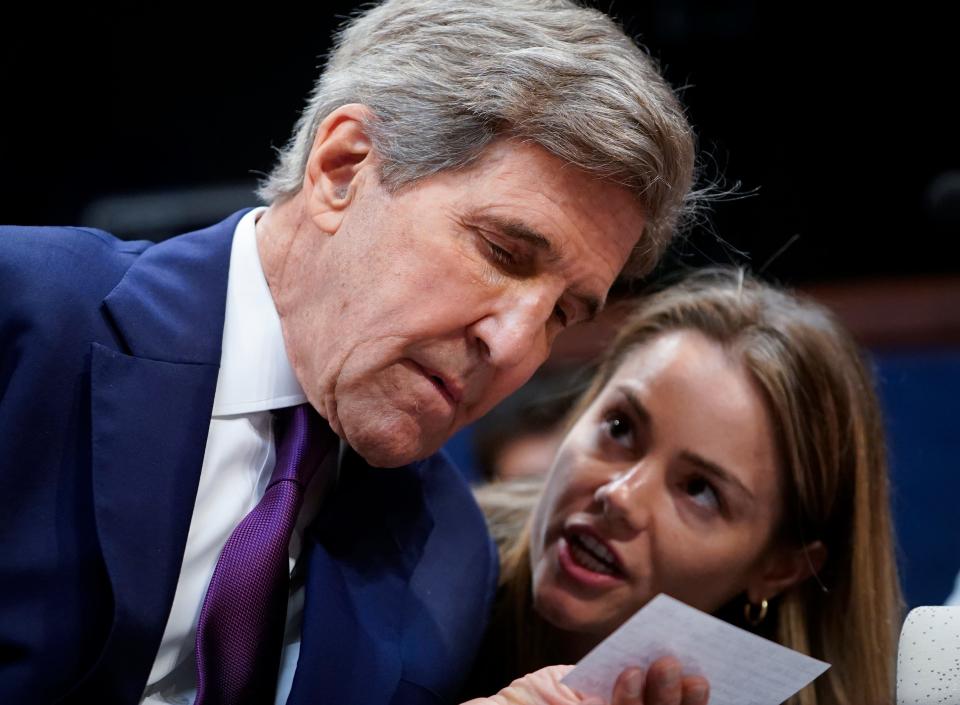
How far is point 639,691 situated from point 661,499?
0.51m

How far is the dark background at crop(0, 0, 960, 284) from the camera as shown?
262 cm

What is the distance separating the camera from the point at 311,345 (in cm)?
121

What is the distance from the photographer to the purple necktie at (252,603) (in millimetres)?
1121

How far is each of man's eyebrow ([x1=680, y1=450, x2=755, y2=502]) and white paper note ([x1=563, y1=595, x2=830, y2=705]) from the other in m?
0.49

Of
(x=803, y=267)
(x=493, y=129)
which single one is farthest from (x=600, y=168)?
(x=803, y=267)

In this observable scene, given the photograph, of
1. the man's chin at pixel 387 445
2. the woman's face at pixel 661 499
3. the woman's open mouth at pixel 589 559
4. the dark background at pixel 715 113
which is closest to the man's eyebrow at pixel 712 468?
the woman's face at pixel 661 499

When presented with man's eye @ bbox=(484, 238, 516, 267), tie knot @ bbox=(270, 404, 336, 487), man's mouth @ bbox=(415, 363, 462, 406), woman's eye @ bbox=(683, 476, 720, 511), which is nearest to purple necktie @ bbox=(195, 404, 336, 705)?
tie knot @ bbox=(270, 404, 336, 487)

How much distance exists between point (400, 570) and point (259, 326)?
1.08 ft

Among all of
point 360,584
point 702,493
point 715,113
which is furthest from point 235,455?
point 715,113

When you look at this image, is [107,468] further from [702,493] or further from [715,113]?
[715,113]

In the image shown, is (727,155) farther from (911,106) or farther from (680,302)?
(680,302)

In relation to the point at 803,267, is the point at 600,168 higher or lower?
higher

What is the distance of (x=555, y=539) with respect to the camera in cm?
161

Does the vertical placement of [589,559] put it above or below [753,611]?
above
